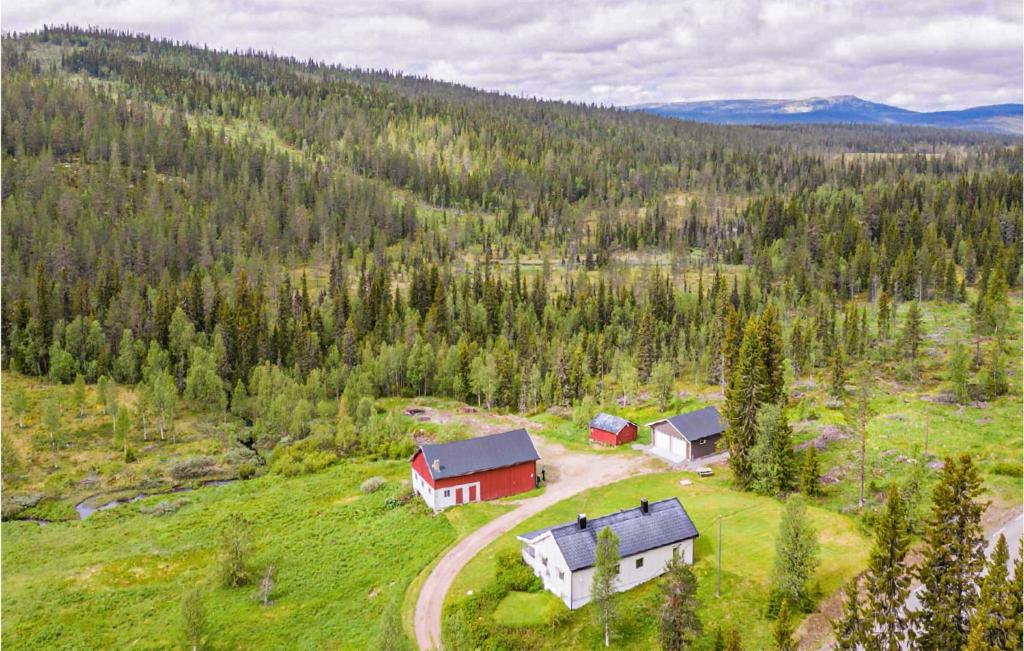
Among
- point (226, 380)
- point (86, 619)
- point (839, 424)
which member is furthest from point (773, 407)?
point (226, 380)

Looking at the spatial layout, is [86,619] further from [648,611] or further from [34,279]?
[34,279]

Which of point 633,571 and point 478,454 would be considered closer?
point 633,571

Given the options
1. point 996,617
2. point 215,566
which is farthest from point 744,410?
point 215,566

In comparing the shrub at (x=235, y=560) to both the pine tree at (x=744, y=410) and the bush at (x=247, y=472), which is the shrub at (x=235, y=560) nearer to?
the bush at (x=247, y=472)

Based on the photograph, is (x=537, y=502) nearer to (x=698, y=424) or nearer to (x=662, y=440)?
(x=662, y=440)

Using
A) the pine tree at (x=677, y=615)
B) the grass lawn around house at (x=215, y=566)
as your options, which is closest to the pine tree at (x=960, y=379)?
the grass lawn around house at (x=215, y=566)

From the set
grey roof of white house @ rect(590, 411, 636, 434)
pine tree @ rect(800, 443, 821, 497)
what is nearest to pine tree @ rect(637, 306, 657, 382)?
grey roof of white house @ rect(590, 411, 636, 434)
